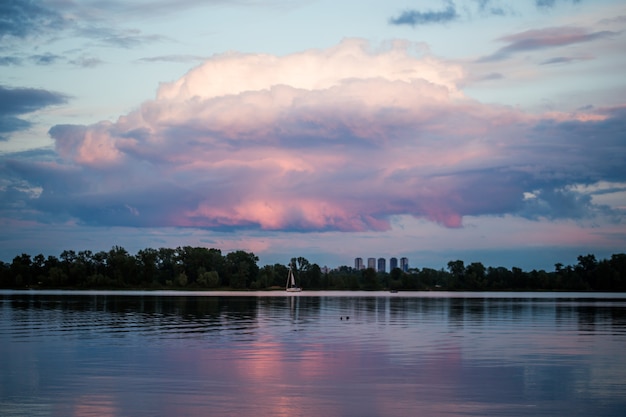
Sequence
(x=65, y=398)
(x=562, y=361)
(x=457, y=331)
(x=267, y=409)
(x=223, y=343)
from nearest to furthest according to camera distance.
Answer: (x=267, y=409) < (x=65, y=398) < (x=562, y=361) < (x=223, y=343) < (x=457, y=331)

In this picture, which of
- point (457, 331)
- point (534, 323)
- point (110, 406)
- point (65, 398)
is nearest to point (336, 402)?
point (110, 406)

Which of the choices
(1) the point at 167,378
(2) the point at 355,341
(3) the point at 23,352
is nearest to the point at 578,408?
(1) the point at 167,378

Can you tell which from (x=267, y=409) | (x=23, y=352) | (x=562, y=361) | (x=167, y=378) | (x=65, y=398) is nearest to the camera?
(x=267, y=409)

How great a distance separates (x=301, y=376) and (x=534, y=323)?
139 feet

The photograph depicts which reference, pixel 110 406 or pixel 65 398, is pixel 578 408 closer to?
pixel 110 406

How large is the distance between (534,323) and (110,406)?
5124 cm

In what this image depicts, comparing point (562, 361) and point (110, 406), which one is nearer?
point (110, 406)

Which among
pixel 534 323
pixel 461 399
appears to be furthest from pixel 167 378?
pixel 534 323

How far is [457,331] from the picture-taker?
55.3m

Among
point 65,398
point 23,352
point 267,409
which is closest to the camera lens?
point 267,409

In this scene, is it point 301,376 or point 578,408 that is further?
point 301,376

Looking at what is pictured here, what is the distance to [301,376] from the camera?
1174 inches

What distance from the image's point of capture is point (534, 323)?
219ft

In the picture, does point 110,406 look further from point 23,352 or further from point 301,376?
point 23,352
